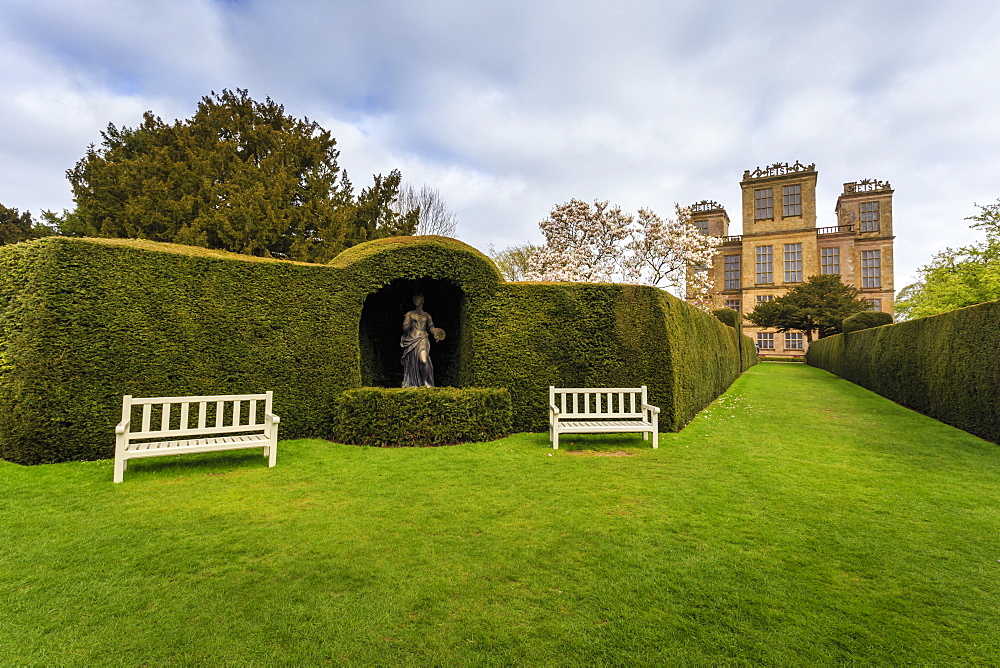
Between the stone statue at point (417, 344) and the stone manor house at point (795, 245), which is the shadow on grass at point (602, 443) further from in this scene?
the stone manor house at point (795, 245)

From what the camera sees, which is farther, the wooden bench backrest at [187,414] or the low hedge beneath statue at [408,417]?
the low hedge beneath statue at [408,417]

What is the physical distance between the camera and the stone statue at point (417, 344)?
798 centimetres

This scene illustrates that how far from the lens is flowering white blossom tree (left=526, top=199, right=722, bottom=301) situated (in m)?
27.0

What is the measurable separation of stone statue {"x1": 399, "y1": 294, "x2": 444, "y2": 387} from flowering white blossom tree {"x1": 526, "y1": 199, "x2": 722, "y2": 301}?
19.7 metres

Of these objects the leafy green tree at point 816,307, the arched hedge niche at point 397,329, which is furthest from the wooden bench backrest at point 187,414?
the leafy green tree at point 816,307

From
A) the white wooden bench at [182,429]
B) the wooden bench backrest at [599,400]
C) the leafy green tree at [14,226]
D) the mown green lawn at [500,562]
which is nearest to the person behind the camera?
the mown green lawn at [500,562]

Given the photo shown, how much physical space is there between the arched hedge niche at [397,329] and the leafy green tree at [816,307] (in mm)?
32493

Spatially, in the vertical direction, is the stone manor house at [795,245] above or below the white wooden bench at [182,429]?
above

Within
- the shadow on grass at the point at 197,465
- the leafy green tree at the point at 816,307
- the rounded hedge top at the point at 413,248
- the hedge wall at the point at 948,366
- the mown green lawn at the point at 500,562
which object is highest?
the leafy green tree at the point at 816,307

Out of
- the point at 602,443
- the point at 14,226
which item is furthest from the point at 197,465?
the point at 14,226

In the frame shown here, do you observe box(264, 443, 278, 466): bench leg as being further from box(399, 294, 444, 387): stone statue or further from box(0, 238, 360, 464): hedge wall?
box(399, 294, 444, 387): stone statue

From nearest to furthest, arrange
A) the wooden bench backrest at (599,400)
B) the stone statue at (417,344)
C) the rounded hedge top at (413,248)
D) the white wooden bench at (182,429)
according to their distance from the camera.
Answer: the white wooden bench at (182,429) → the wooden bench backrest at (599,400) → the rounded hedge top at (413,248) → the stone statue at (417,344)

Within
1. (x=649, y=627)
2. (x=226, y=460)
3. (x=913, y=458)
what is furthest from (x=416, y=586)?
(x=913, y=458)

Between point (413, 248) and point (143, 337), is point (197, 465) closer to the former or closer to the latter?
point (143, 337)
